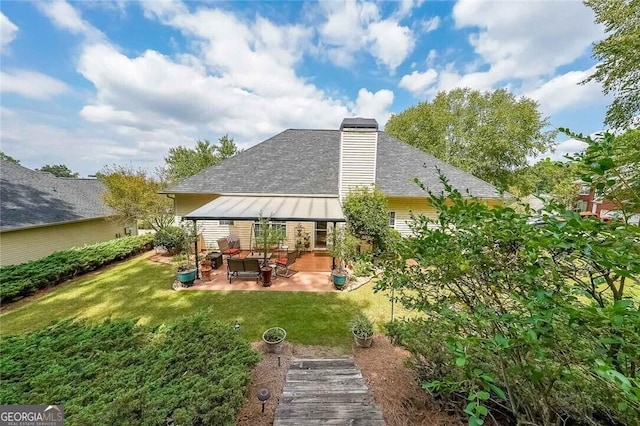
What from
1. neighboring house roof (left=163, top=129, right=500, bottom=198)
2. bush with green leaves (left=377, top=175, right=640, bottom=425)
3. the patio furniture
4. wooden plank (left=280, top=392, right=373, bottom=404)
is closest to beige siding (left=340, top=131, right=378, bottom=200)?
neighboring house roof (left=163, top=129, right=500, bottom=198)

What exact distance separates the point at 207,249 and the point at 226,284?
6165mm

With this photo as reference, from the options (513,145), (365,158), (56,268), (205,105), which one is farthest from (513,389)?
(513,145)

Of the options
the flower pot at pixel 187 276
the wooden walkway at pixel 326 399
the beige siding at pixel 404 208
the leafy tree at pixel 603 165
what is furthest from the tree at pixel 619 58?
the flower pot at pixel 187 276

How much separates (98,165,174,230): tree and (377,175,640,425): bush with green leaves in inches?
689

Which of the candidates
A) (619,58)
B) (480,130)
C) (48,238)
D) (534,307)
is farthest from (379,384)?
(480,130)

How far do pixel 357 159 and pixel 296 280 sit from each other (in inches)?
303

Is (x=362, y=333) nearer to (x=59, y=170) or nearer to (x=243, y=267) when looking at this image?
(x=243, y=267)

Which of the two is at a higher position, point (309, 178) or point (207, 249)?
point (309, 178)

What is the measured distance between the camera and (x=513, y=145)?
25484 mm

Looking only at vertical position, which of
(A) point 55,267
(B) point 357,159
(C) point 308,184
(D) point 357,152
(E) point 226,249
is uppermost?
(D) point 357,152

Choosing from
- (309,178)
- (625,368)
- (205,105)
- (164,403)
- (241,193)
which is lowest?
(164,403)

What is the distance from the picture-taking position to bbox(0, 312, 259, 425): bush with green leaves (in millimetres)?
3133

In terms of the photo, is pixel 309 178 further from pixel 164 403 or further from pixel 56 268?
pixel 164 403

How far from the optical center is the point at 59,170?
84.8 meters
